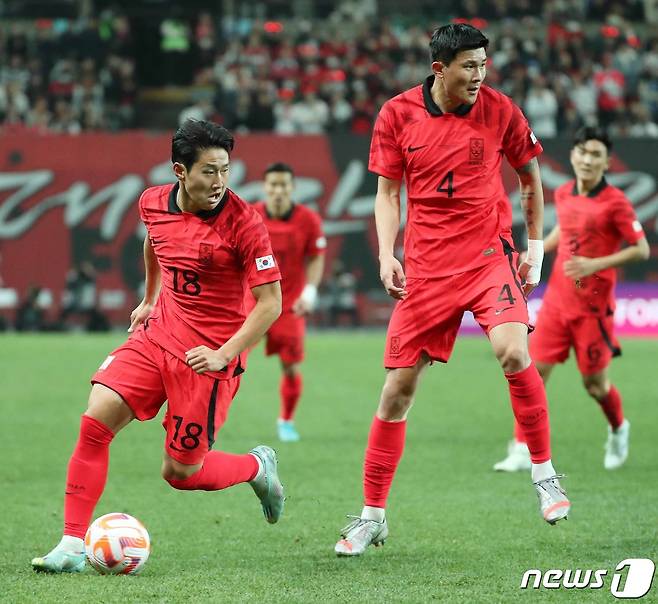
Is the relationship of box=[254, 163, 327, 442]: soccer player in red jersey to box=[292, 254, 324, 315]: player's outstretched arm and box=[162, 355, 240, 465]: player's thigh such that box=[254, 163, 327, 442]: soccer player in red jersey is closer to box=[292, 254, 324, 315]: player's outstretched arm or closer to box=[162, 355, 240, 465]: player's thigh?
box=[292, 254, 324, 315]: player's outstretched arm

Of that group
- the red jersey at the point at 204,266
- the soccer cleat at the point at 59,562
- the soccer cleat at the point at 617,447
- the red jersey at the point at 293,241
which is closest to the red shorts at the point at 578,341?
the soccer cleat at the point at 617,447

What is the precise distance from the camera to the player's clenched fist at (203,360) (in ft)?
18.5

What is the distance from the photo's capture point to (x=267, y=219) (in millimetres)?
11531

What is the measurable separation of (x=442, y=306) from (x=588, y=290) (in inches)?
133

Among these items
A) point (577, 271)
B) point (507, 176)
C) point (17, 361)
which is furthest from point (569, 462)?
point (507, 176)

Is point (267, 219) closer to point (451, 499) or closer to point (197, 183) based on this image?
point (451, 499)

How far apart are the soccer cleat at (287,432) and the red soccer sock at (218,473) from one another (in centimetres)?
438

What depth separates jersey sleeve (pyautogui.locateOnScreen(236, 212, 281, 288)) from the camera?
585 cm

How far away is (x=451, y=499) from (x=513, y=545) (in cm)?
153

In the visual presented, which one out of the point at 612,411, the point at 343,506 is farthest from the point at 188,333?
the point at 612,411

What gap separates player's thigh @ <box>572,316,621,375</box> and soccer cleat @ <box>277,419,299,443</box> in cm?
282

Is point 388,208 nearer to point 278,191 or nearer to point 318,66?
point 278,191

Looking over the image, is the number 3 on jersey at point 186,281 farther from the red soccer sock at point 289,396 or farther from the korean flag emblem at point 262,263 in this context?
the red soccer sock at point 289,396

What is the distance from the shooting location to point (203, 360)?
5633 mm
